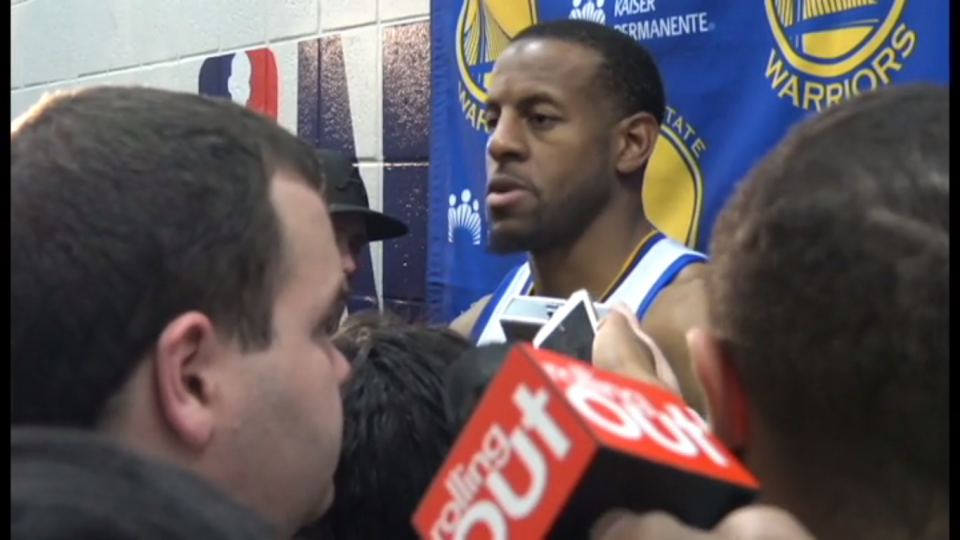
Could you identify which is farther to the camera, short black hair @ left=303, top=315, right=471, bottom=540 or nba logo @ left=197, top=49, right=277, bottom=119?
nba logo @ left=197, top=49, right=277, bottom=119

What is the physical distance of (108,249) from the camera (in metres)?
0.74

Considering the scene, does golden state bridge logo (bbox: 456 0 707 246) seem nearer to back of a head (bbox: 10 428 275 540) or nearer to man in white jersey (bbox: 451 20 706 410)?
man in white jersey (bbox: 451 20 706 410)

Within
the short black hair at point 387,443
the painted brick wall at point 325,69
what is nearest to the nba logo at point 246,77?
the painted brick wall at point 325,69

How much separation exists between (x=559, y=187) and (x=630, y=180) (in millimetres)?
127

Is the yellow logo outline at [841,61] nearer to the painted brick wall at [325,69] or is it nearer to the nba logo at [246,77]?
the painted brick wall at [325,69]

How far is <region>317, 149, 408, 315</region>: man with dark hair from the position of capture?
2258 millimetres

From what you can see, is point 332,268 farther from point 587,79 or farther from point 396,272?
point 396,272

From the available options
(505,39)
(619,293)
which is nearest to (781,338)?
(619,293)

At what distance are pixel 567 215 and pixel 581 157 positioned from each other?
0.33 feet

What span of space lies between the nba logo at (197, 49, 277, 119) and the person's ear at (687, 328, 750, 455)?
2.40 m

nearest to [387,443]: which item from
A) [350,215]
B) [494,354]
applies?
[494,354]

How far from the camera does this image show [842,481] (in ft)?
2.15

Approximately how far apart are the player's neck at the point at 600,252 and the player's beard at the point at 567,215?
0.02m

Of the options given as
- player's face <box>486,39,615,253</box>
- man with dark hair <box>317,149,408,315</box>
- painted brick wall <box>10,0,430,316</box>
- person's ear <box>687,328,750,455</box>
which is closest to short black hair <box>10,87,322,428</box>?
person's ear <box>687,328,750,455</box>
